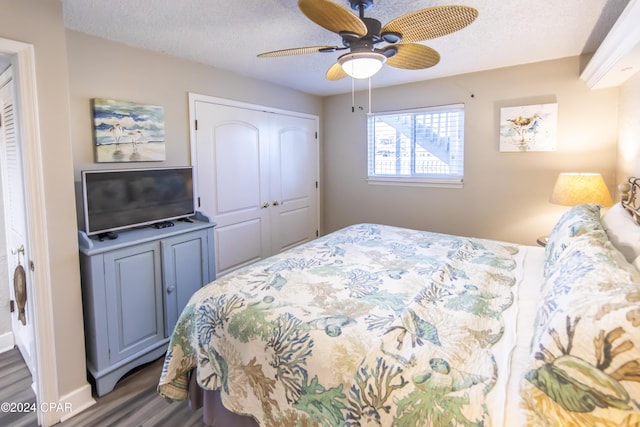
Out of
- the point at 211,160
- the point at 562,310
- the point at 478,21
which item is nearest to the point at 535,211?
the point at 478,21

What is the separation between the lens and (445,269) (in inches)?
74.0

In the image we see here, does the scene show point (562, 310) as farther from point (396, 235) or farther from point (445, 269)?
point (396, 235)

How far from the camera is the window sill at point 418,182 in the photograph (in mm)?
3691

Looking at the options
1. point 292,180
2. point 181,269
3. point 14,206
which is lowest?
point 181,269

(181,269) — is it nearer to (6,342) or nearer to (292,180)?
(6,342)

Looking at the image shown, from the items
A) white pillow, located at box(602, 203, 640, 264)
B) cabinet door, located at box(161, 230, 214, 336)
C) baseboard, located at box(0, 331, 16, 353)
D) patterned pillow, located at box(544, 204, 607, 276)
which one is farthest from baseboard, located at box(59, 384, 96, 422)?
white pillow, located at box(602, 203, 640, 264)

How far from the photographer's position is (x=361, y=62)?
1818mm

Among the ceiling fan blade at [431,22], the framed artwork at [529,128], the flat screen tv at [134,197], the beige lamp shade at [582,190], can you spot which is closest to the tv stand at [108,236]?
the flat screen tv at [134,197]

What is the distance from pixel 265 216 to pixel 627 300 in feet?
11.0

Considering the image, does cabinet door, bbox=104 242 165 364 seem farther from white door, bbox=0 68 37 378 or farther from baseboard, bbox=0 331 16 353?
baseboard, bbox=0 331 16 353

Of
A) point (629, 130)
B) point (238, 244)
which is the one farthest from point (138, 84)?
point (629, 130)

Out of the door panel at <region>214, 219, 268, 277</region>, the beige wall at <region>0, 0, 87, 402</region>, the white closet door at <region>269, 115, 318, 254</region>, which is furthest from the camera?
the white closet door at <region>269, 115, 318, 254</region>

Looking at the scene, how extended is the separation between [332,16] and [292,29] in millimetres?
875

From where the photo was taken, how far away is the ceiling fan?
4.79 feet
